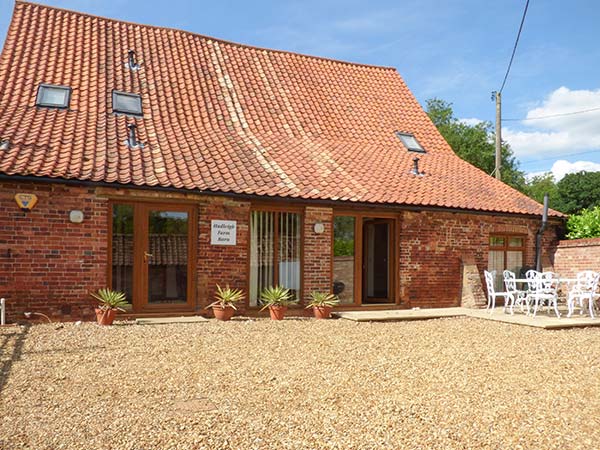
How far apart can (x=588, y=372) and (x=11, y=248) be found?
8769mm

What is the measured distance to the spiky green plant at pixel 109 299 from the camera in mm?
9461

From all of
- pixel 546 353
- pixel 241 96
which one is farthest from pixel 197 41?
pixel 546 353

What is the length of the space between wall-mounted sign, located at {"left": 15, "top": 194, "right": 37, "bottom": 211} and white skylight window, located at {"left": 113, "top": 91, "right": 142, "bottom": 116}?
3.50 meters

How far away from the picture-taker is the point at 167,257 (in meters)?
10.6

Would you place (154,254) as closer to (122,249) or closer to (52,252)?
(122,249)

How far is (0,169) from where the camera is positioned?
8.96 meters

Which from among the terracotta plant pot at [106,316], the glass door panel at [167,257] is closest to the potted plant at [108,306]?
the terracotta plant pot at [106,316]

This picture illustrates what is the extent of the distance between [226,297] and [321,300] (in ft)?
6.56

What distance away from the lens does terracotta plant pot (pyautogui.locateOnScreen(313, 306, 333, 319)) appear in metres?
11.2

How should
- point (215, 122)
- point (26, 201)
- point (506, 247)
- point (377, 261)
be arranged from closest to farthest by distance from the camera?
point (26, 201), point (215, 122), point (377, 261), point (506, 247)

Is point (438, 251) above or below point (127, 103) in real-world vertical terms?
below

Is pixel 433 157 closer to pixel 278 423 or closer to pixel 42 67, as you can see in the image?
pixel 42 67

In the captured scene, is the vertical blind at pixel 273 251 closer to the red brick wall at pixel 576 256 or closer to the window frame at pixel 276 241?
the window frame at pixel 276 241

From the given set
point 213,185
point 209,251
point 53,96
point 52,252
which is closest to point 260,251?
point 209,251
